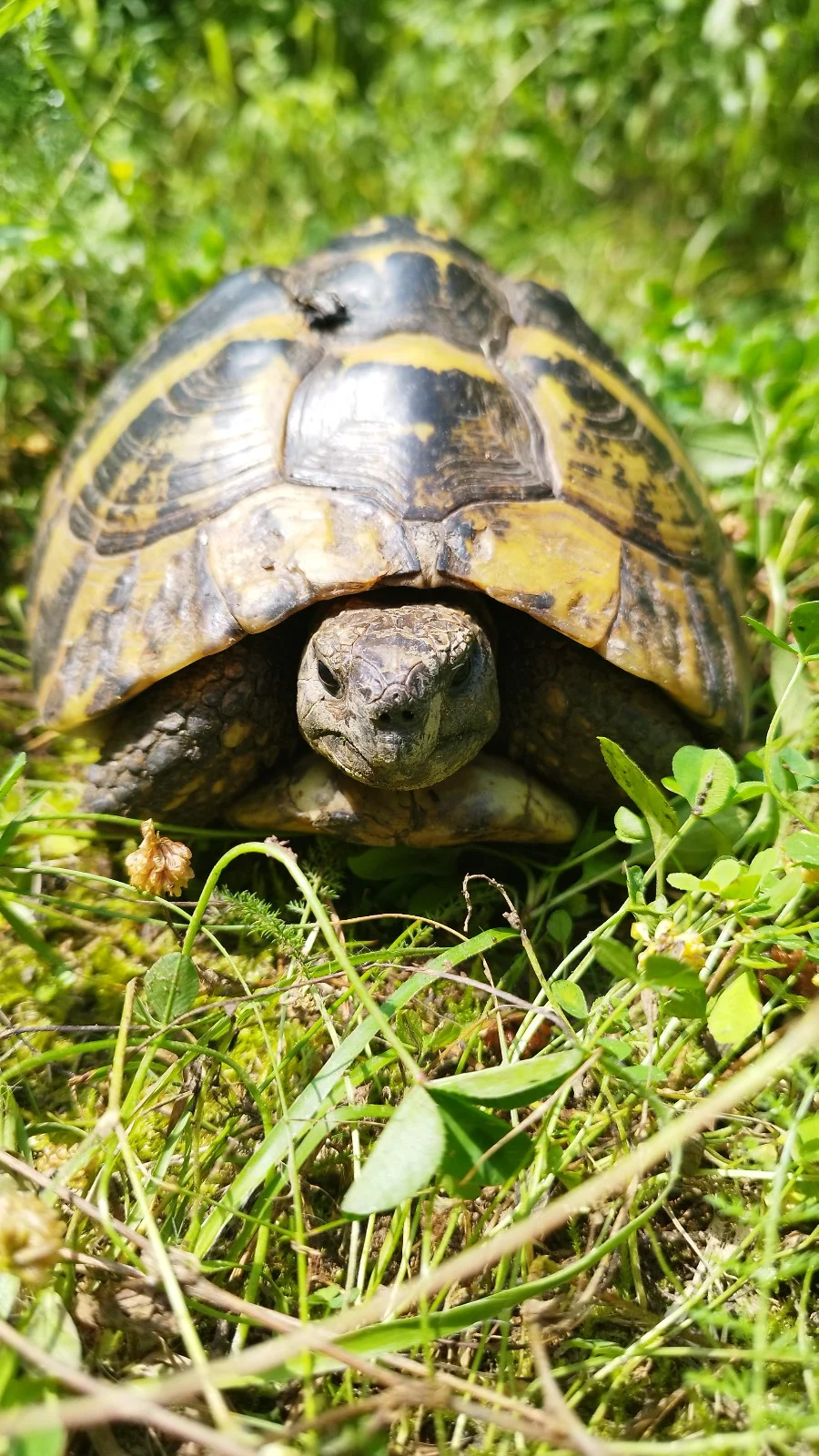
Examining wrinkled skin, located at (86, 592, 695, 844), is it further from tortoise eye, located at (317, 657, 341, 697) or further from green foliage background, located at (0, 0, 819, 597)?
green foliage background, located at (0, 0, 819, 597)

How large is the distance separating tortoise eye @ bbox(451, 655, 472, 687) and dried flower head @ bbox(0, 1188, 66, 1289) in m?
1.07

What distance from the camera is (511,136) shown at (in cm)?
468

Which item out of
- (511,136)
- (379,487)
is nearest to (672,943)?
(379,487)

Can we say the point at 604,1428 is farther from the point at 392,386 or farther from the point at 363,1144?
the point at 392,386

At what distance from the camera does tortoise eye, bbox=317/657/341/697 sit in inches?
74.2

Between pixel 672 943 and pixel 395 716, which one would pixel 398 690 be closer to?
pixel 395 716

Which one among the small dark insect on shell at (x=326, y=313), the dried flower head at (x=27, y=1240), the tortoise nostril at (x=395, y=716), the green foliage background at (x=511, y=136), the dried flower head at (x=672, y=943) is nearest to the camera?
the dried flower head at (x=27, y=1240)

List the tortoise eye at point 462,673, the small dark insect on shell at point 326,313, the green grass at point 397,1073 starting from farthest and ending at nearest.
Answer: the small dark insect on shell at point 326,313 < the tortoise eye at point 462,673 < the green grass at point 397,1073

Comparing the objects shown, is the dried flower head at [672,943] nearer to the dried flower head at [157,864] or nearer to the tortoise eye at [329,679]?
Answer: the tortoise eye at [329,679]

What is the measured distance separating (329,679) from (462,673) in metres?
0.25

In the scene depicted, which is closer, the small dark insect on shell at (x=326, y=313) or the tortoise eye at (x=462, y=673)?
the tortoise eye at (x=462, y=673)

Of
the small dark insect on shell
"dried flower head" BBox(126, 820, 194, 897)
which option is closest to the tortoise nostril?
"dried flower head" BBox(126, 820, 194, 897)

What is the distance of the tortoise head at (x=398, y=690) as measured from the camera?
1.74 m

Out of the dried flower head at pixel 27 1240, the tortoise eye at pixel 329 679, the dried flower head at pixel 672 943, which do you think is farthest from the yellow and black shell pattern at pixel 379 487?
the dried flower head at pixel 27 1240
